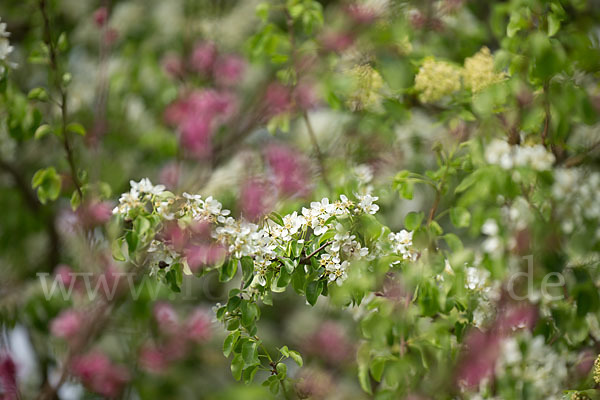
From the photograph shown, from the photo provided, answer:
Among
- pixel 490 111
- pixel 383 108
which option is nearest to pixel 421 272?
pixel 490 111

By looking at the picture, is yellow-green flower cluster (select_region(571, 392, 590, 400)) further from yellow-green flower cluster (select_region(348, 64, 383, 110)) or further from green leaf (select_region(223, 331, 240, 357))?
yellow-green flower cluster (select_region(348, 64, 383, 110))

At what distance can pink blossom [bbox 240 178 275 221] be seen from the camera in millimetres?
1009

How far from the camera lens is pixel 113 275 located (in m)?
1.17

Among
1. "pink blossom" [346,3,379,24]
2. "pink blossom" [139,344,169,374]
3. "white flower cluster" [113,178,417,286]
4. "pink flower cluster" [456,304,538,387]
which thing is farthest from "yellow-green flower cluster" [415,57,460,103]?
"pink blossom" [139,344,169,374]

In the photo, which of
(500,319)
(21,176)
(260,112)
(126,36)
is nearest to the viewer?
(500,319)

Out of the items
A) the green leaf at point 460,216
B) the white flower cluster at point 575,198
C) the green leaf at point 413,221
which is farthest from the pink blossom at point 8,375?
the white flower cluster at point 575,198

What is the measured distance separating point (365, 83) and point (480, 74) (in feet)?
0.87

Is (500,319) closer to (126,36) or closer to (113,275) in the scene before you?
(113,275)

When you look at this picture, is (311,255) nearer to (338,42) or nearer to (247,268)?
(247,268)

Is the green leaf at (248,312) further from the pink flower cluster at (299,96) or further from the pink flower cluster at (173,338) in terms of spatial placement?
the pink flower cluster at (299,96)

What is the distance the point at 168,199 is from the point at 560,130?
678mm

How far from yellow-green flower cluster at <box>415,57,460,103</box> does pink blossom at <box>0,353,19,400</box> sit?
954 mm

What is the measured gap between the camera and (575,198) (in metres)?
1.08

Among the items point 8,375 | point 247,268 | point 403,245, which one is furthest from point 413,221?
point 8,375
